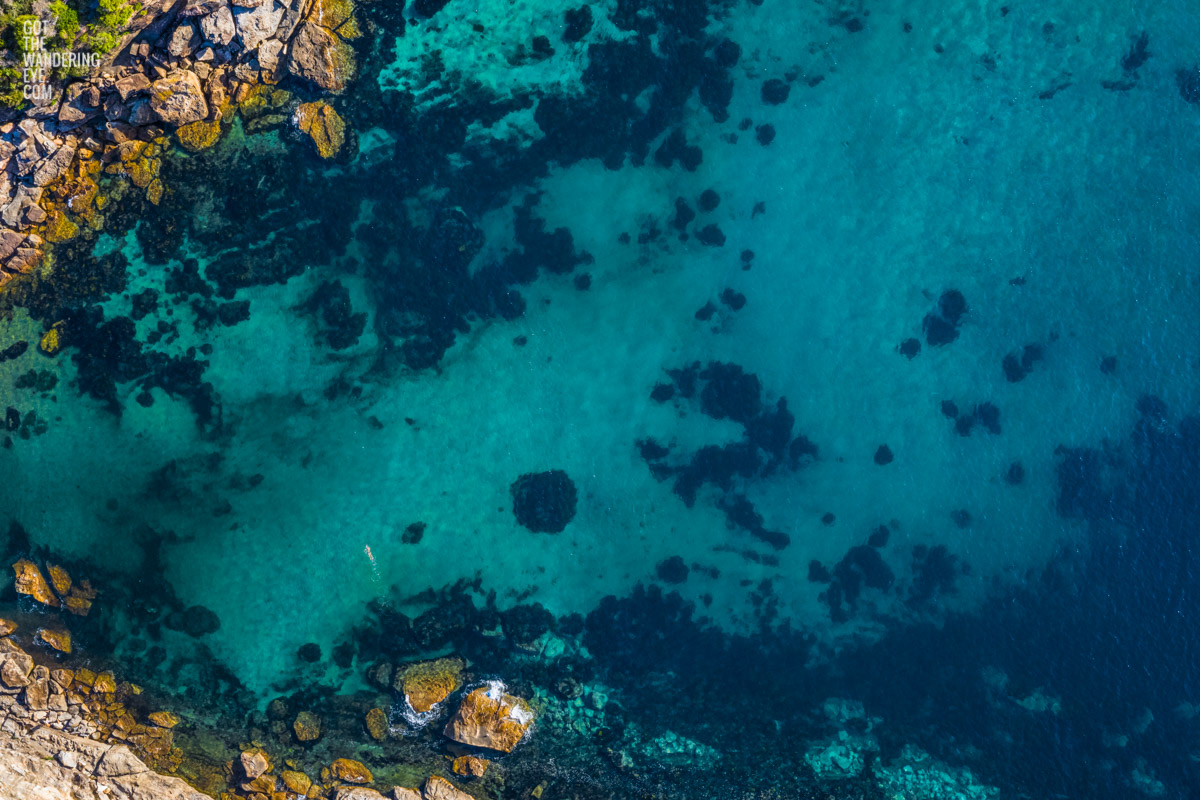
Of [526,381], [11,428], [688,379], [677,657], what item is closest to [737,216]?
[688,379]

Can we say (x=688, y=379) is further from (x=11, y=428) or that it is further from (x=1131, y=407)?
(x=11, y=428)

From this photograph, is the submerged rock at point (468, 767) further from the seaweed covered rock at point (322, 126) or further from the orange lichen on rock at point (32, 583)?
the seaweed covered rock at point (322, 126)

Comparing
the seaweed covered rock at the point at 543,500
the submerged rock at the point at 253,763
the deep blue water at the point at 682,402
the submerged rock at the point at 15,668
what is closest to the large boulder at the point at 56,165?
the deep blue water at the point at 682,402

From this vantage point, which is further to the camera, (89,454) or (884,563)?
(884,563)

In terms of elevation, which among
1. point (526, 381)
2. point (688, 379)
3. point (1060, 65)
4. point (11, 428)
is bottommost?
point (11, 428)

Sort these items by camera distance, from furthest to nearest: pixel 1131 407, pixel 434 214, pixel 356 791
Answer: pixel 1131 407, pixel 434 214, pixel 356 791

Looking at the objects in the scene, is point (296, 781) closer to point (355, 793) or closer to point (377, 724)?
point (355, 793)

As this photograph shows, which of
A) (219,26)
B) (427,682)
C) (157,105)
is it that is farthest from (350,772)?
(219,26)
